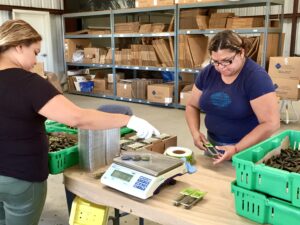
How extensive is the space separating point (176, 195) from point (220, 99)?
0.68 m

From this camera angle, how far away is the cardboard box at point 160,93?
6012 mm

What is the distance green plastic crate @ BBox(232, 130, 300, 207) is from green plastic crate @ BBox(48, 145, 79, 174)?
83cm

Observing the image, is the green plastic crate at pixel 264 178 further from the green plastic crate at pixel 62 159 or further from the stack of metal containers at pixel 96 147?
the green plastic crate at pixel 62 159

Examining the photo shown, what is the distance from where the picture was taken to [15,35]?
4.23 ft

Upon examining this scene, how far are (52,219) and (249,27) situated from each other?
13.0 feet

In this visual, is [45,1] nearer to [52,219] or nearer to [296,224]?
[52,219]

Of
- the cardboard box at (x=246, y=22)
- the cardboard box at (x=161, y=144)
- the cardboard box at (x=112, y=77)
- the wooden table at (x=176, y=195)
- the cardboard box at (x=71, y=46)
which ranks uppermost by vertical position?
the cardboard box at (x=246, y=22)

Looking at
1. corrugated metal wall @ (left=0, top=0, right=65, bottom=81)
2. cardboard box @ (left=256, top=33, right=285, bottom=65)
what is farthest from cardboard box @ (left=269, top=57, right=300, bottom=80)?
corrugated metal wall @ (left=0, top=0, right=65, bottom=81)

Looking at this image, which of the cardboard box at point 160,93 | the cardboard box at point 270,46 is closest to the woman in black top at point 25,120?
the cardboard box at point 270,46

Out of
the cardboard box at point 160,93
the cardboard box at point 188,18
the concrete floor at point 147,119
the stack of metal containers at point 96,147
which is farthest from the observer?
the cardboard box at point 160,93

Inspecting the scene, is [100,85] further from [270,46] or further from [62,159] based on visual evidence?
[62,159]

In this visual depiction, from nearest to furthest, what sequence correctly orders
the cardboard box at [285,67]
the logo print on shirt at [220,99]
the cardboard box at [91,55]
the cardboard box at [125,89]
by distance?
the logo print on shirt at [220,99]
the cardboard box at [285,67]
the cardboard box at [125,89]
the cardboard box at [91,55]

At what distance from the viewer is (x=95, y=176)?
1.45 meters

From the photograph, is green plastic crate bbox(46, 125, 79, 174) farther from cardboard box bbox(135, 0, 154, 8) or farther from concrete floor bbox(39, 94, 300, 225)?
cardboard box bbox(135, 0, 154, 8)
